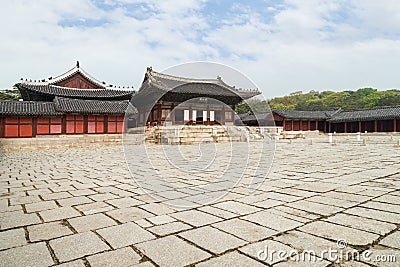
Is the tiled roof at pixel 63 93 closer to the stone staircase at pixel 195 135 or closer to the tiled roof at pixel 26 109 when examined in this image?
the tiled roof at pixel 26 109

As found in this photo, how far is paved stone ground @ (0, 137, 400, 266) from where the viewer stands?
190 centimetres

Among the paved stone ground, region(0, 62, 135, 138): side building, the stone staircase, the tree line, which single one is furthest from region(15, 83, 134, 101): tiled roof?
the tree line

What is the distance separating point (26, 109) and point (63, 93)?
15.4 feet

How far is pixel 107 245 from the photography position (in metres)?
2.11

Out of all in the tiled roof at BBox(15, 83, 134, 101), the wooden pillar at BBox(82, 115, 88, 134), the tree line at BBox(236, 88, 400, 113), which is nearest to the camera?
the wooden pillar at BBox(82, 115, 88, 134)

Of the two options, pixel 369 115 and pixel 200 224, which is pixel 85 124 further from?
pixel 369 115

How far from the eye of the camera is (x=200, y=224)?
2545 mm

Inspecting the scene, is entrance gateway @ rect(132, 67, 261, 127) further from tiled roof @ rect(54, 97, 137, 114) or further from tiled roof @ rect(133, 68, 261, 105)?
tiled roof @ rect(54, 97, 137, 114)

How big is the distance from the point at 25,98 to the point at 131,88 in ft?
31.1

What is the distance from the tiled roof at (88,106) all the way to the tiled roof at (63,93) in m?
2.22

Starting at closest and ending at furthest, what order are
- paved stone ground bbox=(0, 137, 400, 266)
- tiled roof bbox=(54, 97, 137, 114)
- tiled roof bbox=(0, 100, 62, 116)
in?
1. paved stone ground bbox=(0, 137, 400, 266)
2. tiled roof bbox=(0, 100, 62, 116)
3. tiled roof bbox=(54, 97, 137, 114)

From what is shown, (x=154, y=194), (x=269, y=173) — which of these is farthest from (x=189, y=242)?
(x=269, y=173)

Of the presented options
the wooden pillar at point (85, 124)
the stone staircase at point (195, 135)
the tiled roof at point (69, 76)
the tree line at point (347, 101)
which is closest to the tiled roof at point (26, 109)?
the wooden pillar at point (85, 124)

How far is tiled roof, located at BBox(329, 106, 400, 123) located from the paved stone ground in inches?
1181
